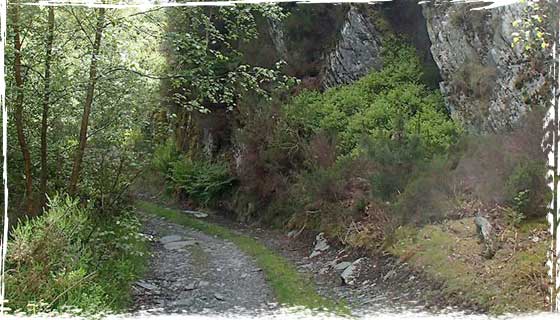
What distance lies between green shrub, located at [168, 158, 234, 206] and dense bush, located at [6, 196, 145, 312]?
1130 centimetres

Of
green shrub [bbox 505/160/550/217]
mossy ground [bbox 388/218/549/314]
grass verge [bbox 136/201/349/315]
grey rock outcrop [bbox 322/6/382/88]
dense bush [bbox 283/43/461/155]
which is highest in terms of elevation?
grey rock outcrop [bbox 322/6/382/88]

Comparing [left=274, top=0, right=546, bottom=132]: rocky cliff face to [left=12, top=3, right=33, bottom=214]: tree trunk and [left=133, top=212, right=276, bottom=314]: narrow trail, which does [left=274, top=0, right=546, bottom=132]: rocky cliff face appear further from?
[left=12, top=3, right=33, bottom=214]: tree trunk

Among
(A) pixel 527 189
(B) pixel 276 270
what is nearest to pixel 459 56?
(B) pixel 276 270

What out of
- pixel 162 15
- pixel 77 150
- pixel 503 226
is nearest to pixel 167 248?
pixel 77 150

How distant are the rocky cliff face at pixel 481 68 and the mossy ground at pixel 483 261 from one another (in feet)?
6.44

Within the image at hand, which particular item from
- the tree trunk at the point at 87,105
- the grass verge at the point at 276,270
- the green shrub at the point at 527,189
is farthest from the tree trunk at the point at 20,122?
the green shrub at the point at 527,189

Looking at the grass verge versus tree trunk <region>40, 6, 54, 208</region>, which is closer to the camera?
the grass verge

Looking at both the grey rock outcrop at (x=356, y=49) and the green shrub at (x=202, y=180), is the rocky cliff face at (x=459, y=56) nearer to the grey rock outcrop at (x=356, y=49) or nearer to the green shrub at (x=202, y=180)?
the grey rock outcrop at (x=356, y=49)

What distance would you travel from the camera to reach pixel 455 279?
6.45 metres

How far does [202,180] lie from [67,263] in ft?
44.5

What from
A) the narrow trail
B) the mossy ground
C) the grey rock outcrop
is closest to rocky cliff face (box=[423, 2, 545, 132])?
the mossy ground

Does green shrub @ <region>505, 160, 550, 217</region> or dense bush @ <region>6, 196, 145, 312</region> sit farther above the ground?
green shrub @ <region>505, 160, 550, 217</region>

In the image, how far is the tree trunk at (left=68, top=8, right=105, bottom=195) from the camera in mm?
6260

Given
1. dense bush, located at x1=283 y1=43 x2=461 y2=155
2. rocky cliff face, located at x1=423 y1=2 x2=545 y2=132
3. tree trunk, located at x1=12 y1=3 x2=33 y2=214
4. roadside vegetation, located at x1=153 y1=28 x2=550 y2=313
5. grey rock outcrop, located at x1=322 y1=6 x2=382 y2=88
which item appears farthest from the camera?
grey rock outcrop, located at x1=322 y1=6 x2=382 y2=88
